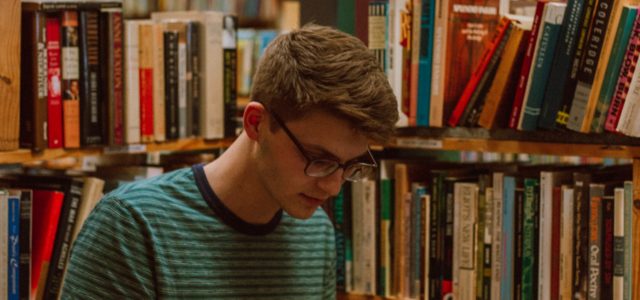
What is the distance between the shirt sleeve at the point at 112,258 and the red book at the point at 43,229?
701 mm

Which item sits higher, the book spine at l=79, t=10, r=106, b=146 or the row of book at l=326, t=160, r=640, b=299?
the book spine at l=79, t=10, r=106, b=146

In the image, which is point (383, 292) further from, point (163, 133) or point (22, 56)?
point (22, 56)

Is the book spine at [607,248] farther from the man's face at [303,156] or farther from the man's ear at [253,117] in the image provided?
the man's ear at [253,117]

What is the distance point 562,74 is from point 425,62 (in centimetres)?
34

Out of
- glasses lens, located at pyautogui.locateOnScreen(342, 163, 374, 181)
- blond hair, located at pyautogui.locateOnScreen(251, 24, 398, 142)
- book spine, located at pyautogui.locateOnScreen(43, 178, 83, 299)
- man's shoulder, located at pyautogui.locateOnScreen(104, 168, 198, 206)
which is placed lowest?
book spine, located at pyautogui.locateOnScreen(43, 178, 83, 299)

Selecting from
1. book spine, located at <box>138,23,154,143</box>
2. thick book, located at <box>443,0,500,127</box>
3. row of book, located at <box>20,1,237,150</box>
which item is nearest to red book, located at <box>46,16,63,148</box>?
row of book, located at <box>20,1,237,150</box>

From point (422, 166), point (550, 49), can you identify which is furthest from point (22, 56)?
point (550, 49)

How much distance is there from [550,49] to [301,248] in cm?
66

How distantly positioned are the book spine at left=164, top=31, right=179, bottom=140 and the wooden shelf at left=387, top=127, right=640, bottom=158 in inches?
23.5

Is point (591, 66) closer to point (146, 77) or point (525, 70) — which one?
point (525, 70)

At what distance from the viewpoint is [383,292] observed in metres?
2.33

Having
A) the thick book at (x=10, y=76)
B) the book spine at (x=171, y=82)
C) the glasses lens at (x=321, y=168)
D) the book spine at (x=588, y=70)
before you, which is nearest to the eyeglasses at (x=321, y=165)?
the glasses lens at (x=321, y=168)

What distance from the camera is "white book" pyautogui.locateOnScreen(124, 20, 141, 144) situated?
2361 millimetres

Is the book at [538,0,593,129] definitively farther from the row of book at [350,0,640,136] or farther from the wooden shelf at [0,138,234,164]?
the wooden shelf at [0,138,234,164]
